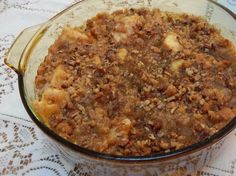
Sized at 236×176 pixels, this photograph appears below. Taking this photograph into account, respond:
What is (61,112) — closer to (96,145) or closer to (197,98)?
(96,145)

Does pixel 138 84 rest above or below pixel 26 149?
above

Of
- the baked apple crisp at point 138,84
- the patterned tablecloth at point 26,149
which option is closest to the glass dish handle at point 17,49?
the baked apple crisp at point 138,84

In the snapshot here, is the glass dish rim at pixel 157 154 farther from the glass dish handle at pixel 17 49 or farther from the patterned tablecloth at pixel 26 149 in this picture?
the glass dish handle at pixel 17 49

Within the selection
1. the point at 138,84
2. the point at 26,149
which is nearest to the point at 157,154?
the point at 138,84

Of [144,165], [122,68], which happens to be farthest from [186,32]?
[144,165]

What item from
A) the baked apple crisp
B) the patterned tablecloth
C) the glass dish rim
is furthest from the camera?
the patterned tablecloth

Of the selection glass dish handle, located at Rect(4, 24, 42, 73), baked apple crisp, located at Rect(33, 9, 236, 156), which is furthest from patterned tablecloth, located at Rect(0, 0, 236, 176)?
glass dish handle, located at Rect(4, 24, 42, 73)

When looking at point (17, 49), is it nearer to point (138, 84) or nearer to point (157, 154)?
point (138, 84)

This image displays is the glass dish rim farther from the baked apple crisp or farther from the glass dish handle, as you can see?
the glass dish handle
